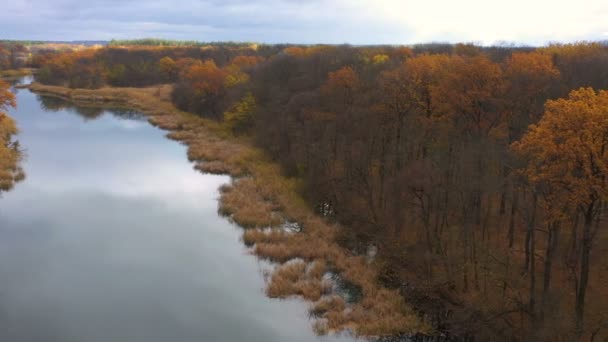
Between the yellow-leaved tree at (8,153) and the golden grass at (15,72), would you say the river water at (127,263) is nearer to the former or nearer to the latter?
the yellow-leaved tree at (8,153)

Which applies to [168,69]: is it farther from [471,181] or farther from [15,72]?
[471,181]

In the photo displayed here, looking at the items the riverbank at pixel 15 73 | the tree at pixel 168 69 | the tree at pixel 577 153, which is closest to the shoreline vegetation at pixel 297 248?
the tree at pixel 577 153

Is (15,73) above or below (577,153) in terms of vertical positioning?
above

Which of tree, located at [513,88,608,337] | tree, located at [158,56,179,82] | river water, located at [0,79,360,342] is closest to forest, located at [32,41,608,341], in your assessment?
tree, located at [513,88,608,337]

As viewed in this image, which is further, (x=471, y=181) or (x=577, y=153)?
(x=471, y=181)

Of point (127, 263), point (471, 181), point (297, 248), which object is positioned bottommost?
point (127, 263)

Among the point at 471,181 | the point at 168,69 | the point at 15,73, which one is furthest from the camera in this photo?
the point at 15,73

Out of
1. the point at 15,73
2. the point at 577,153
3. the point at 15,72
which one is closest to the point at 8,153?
the point at 577,153

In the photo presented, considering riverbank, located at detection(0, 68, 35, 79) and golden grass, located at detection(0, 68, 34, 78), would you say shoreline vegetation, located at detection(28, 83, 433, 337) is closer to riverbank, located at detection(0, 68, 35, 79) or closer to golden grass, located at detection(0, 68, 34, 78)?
riverbank, located at detection(0, 68, 35, 79)

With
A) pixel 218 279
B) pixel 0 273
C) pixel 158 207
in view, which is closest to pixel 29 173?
pixel 158 207
